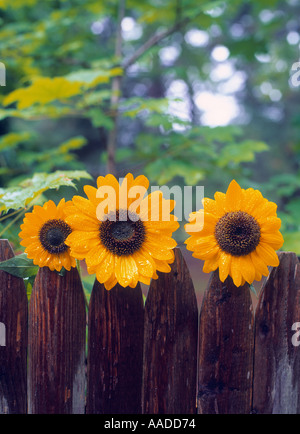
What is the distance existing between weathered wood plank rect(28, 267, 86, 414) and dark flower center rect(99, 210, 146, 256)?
0.98 feet

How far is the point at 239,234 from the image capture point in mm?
1139

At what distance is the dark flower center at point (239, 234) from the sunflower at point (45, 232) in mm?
520

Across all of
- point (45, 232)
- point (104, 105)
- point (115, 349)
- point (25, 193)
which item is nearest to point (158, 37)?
point (104, 105)

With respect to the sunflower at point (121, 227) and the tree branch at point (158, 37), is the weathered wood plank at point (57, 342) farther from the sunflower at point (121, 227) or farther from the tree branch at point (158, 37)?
the tree branch at point (158, 37)

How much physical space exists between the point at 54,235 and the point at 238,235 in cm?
61

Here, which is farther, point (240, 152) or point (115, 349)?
point (240, 152)

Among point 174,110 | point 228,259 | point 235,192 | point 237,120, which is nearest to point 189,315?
point 228,259

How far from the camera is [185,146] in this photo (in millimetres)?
2697

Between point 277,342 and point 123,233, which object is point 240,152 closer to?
point 277,342

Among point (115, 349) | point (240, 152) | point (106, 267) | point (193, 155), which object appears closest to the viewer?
point (106, 267)

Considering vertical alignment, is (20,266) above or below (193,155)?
below

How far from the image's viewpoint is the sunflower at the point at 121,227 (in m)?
1.12

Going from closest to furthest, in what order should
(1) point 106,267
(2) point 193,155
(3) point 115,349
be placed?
(1) point 106,267 → (3) point 115,349 → (2) point 193,155

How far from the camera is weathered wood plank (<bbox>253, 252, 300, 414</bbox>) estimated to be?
1355 mm
